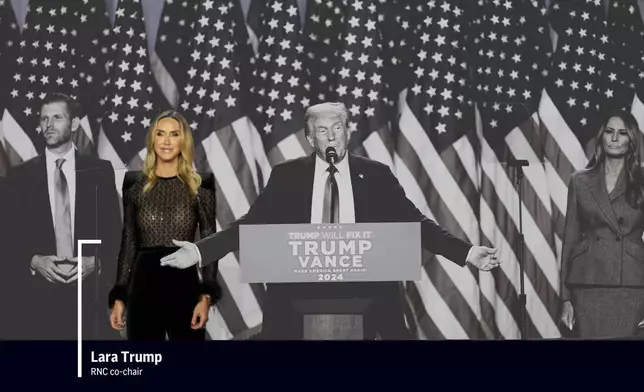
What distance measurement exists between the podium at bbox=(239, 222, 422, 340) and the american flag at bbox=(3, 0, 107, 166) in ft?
4.00

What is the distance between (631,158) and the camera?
4.66 metres

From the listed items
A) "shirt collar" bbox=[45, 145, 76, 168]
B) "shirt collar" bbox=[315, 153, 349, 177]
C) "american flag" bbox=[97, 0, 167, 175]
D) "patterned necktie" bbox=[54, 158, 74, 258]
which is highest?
"american flag" bbox=[97, 0, 167, 175]

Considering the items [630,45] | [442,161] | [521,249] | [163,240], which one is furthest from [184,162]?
[630,45]

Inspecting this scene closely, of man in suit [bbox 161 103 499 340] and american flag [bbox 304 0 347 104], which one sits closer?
man in suit [bbox 161 103 499 340]

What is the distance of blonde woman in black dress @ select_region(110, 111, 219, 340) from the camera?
182 inches

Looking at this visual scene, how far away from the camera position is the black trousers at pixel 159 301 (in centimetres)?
461

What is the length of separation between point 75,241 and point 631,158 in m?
3.14

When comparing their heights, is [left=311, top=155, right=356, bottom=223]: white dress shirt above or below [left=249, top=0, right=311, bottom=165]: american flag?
below

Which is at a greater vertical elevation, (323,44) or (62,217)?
→ (323,44)

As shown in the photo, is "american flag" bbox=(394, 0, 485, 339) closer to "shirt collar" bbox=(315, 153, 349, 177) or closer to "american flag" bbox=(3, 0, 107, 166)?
"shirt collar" bbox=(315, 153, 349, 177)

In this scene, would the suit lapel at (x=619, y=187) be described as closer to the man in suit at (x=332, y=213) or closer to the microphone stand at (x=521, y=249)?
the microphone stand at (x=521, y=249)

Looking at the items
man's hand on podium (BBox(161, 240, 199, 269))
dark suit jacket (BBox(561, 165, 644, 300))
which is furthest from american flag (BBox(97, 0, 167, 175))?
dark suit jacket (BBox(561, 165, 644, 300))

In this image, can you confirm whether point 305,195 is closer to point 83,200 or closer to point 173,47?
point 173,47
